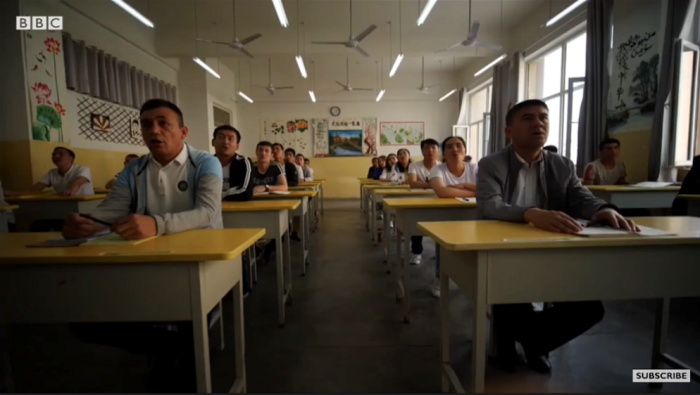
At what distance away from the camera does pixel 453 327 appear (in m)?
2.10

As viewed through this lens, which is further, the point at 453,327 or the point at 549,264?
the point at 453,327

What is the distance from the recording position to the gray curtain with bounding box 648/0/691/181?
381cm

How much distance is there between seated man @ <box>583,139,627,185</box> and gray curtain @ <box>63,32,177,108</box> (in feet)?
24.6

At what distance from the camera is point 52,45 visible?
188 inches

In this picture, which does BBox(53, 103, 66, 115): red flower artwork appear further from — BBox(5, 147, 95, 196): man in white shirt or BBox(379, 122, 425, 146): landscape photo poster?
BBox(379, 122, 425, 146): landscape photo poster

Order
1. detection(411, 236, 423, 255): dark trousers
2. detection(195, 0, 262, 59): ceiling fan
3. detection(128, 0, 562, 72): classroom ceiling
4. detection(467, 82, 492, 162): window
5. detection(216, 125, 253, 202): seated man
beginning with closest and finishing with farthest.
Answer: detection(216, 125, 253, 202): seated man, detection(411, 236, 423, 255): dark trousers, detection(195, 0, 262, 59): ceiling fan, detection(128, 0, 562, 72): classroom ceiling, detection(467, 82, 492, 162): window

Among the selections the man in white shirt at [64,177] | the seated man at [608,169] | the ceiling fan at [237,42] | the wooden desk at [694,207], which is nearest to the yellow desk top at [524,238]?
the wooden desk at [694,207]

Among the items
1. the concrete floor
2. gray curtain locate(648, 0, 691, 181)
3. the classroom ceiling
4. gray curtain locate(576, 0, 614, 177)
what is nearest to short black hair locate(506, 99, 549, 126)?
the concrete floor

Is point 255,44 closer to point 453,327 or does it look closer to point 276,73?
point 276,73

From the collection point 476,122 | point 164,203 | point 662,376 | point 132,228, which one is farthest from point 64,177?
point 476,122

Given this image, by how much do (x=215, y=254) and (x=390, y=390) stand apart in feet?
3.42

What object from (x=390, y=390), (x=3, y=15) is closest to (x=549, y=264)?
(x=390, y=390)

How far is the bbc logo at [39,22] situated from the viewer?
441 cm

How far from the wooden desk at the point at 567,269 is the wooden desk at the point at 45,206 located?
12.2 feet
